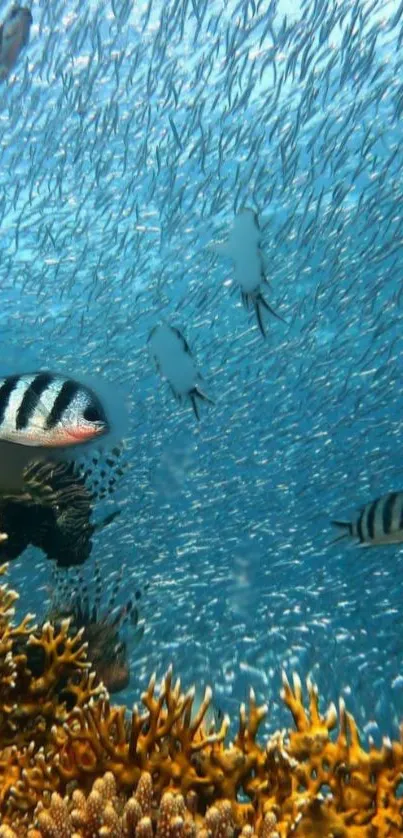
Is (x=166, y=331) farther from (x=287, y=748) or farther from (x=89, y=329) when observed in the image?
(x=89, y=329)

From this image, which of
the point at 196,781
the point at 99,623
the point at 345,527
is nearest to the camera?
the point at 196,781

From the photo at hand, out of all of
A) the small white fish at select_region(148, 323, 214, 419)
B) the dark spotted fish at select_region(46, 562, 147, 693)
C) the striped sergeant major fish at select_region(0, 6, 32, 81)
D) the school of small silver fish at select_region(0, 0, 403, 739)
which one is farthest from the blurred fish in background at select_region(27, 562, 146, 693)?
the striped sergeant major fish at select_region(0, 6, 32, 81)

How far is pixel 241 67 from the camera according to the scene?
14.3 meters

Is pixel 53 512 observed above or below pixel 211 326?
below

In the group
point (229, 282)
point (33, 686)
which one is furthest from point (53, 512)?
point (229, 282)

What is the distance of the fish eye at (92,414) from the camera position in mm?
2885

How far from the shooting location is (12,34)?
8.20m

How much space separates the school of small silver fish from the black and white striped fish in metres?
8.89

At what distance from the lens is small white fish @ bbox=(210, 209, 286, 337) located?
4.43 m

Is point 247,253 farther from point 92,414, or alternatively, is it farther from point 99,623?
point 99,623

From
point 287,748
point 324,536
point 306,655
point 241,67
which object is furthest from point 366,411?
point 287,748

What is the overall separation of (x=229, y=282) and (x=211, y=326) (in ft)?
4.38

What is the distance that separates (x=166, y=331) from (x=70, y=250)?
1514 cm

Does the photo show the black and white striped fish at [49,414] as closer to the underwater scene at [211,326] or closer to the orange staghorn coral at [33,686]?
the orange staghorn coral at [33,686]
